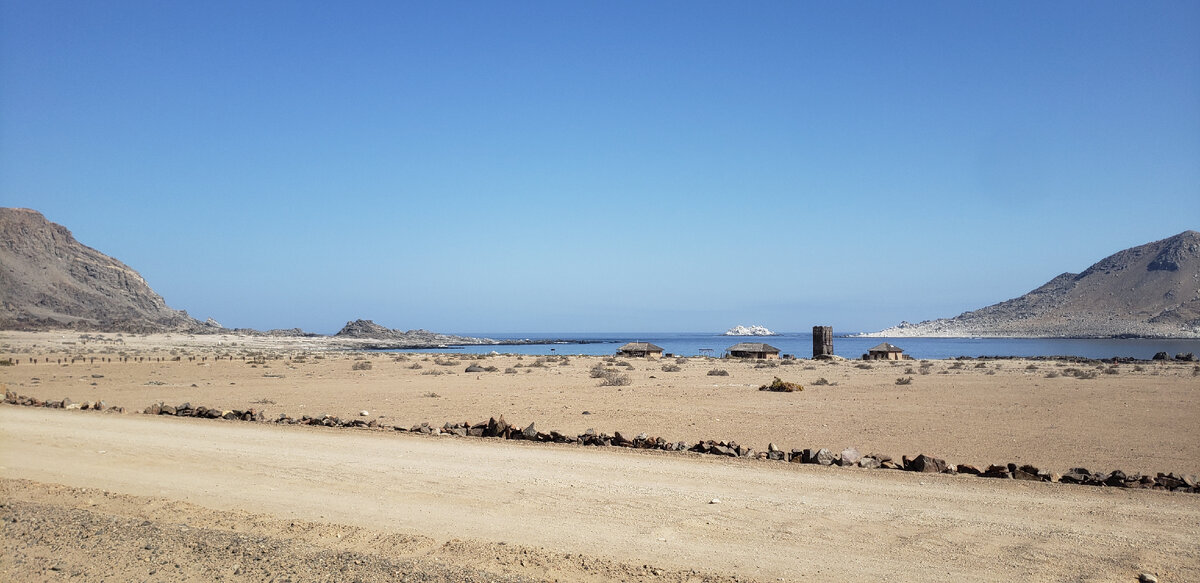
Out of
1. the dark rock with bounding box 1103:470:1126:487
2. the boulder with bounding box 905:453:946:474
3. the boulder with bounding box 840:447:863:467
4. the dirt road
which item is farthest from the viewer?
the boulder with bounding box 840:447:863:467

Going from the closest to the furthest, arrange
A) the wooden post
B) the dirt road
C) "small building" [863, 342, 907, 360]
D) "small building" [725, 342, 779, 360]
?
the dirt road, "small building" [863, 342, 907, 360], "small building" [725, 342, 779, 360], the wooden post

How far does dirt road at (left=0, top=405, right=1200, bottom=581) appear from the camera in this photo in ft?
20.6

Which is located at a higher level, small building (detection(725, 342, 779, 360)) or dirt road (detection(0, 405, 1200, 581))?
small building (detection(725, 342, 779, 360))

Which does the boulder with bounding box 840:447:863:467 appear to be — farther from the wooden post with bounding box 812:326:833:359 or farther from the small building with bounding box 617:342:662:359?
the wooden post with bounding box 812:326:833:359

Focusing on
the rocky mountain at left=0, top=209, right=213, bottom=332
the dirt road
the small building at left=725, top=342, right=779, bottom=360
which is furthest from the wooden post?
the rocky mountain at left=0, top=209, right=213, bottom=332

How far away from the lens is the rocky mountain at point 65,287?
337 feet

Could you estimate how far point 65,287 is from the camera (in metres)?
118

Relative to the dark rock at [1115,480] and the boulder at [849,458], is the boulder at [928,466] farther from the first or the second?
the dark rock at [1115,480]

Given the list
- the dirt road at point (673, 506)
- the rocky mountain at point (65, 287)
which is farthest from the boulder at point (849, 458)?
the rocky mountain at point (65, 287)

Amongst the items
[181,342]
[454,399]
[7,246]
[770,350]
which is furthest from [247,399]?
[7,246]

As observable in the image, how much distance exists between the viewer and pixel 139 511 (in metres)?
8.02

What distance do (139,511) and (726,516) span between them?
6.26m

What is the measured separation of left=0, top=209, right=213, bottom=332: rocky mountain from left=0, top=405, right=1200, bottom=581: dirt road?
99424 mm

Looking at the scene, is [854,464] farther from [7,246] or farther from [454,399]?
[7,246]
